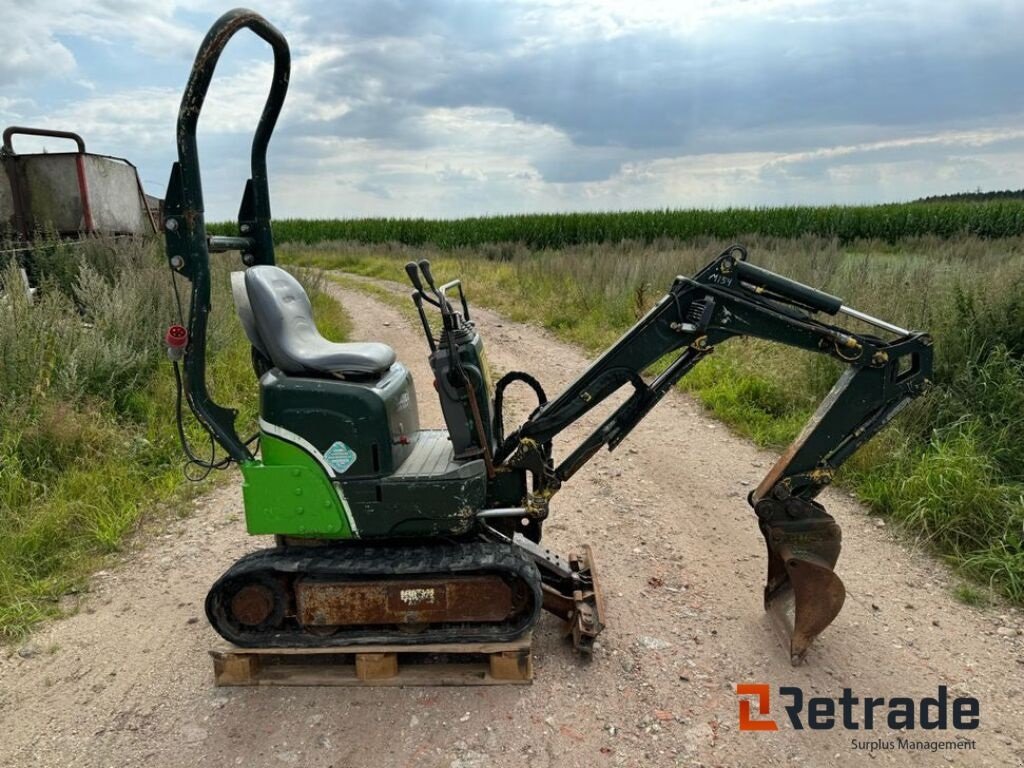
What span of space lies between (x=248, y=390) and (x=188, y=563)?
138 inches

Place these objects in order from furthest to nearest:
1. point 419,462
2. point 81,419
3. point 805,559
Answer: point 81,419 → point 419,462 → point 805,559

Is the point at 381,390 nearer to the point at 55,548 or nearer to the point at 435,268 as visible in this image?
the point at 55,548

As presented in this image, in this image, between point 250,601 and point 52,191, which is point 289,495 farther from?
point 52,191

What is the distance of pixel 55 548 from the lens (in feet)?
16.7

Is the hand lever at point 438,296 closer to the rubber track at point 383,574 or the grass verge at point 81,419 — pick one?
the rubber track at point 383,574

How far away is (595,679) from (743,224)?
96.1ft

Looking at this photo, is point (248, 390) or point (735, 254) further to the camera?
point (248, 390)

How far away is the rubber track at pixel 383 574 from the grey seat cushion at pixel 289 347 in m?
0.94

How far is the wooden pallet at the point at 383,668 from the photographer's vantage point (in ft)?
11.9

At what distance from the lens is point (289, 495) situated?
12.1ft

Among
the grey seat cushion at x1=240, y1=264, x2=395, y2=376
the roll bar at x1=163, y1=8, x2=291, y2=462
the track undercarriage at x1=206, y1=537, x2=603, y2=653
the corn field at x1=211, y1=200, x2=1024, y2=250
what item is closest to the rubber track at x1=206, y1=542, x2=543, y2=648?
the track undercarriage at x1=206, y1=537, x2=603, y2=653

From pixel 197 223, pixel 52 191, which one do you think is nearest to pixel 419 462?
pixel 197 223

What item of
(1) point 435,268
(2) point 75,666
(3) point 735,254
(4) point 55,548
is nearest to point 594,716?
(3) point 735,254

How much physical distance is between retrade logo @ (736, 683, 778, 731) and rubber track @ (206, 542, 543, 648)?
1048mm
